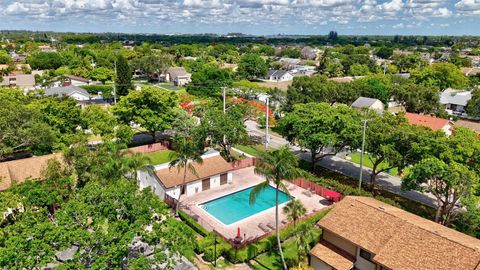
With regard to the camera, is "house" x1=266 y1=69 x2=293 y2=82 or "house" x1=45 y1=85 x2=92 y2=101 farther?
"house" x1=266 y1=69 x2=293 y2=82

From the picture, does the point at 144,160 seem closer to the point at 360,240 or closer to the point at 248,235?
the point at 248,235

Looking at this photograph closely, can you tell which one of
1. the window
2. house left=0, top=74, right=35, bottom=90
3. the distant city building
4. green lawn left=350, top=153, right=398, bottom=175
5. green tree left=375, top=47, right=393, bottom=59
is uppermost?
green tree left=375, top=47, right=393, bottom=59

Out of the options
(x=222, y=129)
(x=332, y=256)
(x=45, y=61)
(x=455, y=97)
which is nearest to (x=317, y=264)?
(x=332, y=256)

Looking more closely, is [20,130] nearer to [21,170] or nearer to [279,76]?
[21,170]

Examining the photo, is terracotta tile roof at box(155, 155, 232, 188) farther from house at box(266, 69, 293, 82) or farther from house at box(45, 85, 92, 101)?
house at box(266, 69, 293, 82)

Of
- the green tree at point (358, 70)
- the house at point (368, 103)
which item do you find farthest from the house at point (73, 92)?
the green tree at point (358, 70)

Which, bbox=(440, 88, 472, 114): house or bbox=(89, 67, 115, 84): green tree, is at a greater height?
bbox=(89, 67, 115, 84): green tree

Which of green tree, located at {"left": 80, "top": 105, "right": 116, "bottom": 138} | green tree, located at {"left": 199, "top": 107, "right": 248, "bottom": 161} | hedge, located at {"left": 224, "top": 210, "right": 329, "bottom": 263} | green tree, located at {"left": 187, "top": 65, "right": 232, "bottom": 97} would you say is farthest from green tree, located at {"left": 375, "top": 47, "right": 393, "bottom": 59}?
hedge, located at {"left": 224, "top": 210, "right": 329, "bottom": 263}
